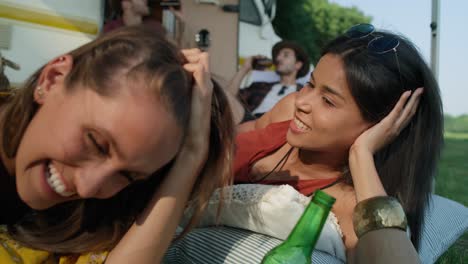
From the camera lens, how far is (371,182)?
5.63 ft

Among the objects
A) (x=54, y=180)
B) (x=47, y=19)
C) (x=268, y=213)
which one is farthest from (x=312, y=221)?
(x=47, y=19)

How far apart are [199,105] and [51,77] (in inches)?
16.4

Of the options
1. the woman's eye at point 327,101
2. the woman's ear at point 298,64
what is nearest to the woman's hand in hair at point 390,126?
the woman's eye at point 327,101

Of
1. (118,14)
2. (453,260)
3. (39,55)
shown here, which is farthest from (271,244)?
(118,14)

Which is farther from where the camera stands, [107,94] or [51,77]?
[51,77]

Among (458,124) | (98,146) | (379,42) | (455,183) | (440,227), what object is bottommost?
(458,124)

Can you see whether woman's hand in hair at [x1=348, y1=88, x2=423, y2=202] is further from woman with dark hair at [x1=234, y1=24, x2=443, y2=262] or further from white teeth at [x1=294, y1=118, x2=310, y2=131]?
white teeth at [x1=294, y1=118, x2=310, y2=131]

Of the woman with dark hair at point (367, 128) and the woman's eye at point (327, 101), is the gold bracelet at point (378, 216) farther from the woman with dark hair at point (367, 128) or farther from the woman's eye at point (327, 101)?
the woman's eye at point (327, 101)

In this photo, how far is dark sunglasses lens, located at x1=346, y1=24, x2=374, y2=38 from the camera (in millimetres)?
A: 1987

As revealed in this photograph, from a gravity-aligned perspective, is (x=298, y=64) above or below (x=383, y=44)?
below

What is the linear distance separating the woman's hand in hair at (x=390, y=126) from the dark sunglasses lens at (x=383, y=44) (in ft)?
0.64

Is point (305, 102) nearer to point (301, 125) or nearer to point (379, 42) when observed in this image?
point (301, 125)

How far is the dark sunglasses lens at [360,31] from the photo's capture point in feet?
6.52

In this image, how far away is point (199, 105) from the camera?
4.42ft
